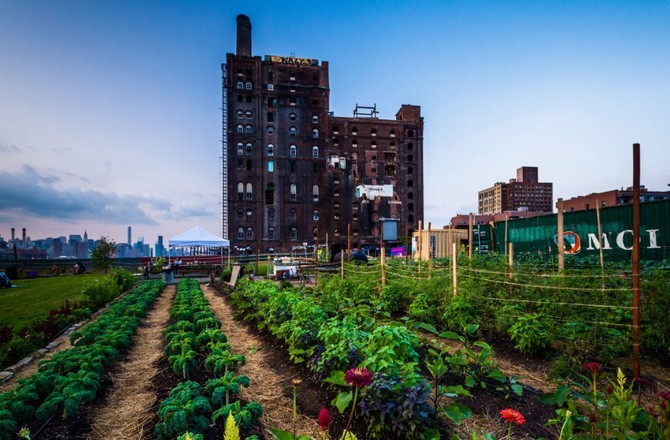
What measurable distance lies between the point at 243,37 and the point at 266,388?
62.0 m

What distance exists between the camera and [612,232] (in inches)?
594

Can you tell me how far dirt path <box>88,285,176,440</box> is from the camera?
12.4 ft

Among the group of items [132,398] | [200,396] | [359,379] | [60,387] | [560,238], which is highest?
[560,238]

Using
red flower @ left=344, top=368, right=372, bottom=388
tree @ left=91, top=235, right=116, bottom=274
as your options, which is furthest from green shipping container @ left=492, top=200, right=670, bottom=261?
tree @ left=91, top=235, right=116, bottom=274

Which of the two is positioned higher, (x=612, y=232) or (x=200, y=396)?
(x=612, y=232)

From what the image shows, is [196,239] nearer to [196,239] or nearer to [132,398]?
[196,239]

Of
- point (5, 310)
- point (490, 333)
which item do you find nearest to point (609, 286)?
point (490, 333)

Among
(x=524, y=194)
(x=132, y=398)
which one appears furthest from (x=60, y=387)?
(x=524, y=194)

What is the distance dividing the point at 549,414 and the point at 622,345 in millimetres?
2064

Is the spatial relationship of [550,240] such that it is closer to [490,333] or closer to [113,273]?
[490,333]

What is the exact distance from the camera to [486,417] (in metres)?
3.78

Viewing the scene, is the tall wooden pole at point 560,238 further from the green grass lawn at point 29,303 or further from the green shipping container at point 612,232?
the green grass lawn at point 29,303

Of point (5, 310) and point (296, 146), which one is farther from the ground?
point (296, 146)

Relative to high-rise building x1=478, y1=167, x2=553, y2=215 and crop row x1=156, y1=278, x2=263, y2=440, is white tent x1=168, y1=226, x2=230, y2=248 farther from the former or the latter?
high-rise building x1=478, y1=167, x2=553, y2=215
